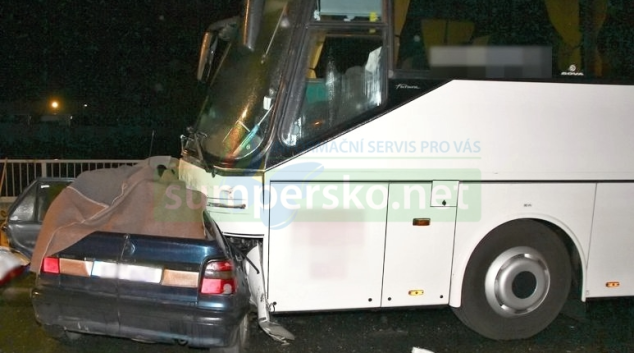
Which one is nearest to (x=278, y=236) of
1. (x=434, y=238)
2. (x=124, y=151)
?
(x=434, y=238)

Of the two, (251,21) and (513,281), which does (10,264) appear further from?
(513,281)

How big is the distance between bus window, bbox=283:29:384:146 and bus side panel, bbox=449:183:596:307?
1.33 m

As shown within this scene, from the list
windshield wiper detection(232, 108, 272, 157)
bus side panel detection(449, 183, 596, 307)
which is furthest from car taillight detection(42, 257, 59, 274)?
bus side panel detection(449, 183, 596, 307)

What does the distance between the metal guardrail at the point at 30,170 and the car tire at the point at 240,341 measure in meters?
5.60

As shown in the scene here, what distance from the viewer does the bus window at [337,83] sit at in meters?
4.61

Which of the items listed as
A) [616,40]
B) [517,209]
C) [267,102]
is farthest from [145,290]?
[616,40]

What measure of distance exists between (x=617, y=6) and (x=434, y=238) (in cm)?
302

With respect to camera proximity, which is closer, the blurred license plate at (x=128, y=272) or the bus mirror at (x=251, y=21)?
the blurred license plate at (x=128, y=272)

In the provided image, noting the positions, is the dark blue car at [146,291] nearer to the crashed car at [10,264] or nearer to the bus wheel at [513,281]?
the bus wheel at [513,281]

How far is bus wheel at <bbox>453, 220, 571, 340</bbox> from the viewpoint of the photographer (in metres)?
5.21

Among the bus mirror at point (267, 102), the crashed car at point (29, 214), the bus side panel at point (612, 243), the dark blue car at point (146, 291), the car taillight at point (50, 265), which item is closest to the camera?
the dark blue car at point (146, 291)

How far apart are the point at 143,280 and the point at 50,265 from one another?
Answer: 2.55ft

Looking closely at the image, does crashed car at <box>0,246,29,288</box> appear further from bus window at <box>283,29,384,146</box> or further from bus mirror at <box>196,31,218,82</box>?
bus window at <box>283,29,384,146</box>

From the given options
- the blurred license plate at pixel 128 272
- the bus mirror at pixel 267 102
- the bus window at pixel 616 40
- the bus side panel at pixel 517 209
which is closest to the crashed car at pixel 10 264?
the blurred license plate at pixel 128 272
